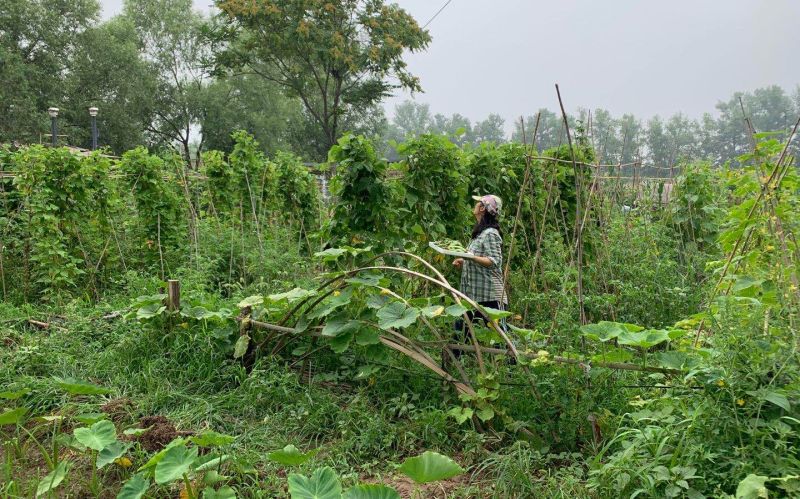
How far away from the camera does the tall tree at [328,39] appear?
21250 mm

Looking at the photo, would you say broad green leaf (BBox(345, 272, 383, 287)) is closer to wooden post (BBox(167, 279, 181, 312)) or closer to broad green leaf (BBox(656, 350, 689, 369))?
wooden post (BBox(167, 279, 181, 312))

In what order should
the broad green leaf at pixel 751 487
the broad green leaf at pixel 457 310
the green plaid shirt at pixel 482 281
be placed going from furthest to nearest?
the green plaid shirt at pixel 482 281
the broad green leaf at pixel 457 310
the broad green leaf at pixel 751 487

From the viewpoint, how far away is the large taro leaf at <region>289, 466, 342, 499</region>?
7.27 feet

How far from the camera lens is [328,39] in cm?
2183

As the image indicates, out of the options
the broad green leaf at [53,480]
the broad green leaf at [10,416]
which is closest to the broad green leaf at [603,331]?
the broad green leaf at [53,480]

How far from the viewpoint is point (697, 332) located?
301cm

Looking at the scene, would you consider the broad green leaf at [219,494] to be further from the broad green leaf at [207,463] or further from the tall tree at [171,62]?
the tall tree at [171,62]

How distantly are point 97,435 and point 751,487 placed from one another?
2626mm

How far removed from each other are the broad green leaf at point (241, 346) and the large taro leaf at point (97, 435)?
116cm

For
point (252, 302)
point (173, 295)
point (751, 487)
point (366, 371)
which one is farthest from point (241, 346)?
point (751, 487)

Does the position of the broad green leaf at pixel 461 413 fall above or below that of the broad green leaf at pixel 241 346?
below

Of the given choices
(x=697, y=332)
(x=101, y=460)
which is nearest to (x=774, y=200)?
(x=697, y=332)

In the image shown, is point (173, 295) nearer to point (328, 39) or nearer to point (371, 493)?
point (371, 493)

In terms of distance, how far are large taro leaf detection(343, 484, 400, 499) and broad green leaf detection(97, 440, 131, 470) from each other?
112 cm
